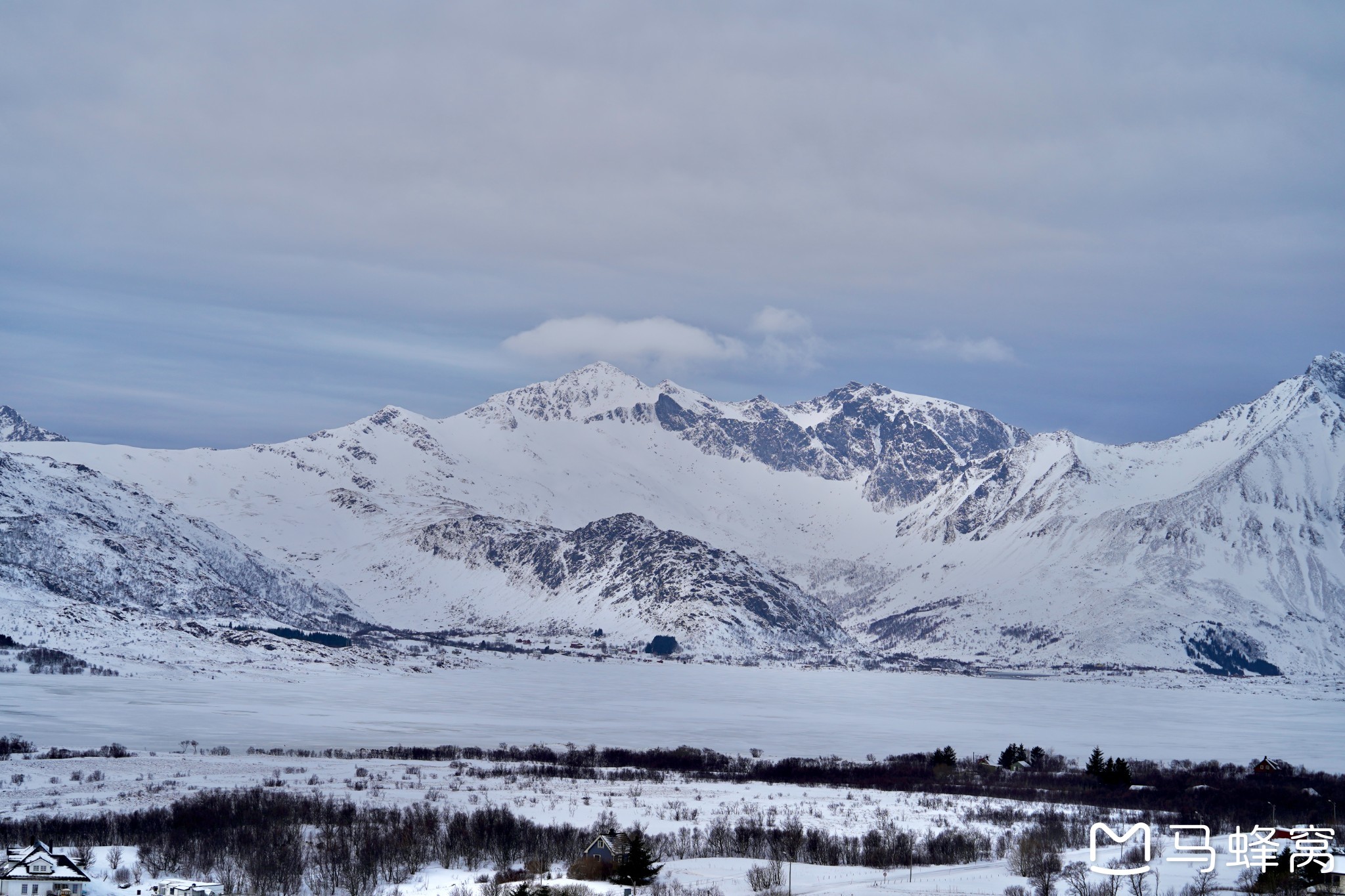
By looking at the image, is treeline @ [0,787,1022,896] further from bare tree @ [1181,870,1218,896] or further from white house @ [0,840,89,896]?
bare tree @ [1181,870,1218,896]

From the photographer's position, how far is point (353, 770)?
122625mm

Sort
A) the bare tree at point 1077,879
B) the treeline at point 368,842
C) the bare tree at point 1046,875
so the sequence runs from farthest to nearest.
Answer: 1. the treeline at point 368,842
2. the bare tree at point 1046,875
3. the bare tree at point 1077,879

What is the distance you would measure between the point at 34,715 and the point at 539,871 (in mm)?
104882

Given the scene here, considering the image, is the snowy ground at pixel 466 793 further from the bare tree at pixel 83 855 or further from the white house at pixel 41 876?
the white house at pixel 41 876

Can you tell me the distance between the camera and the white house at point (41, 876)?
2623 inches

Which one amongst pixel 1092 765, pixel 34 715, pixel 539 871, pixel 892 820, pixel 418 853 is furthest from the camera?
pixel 34 715

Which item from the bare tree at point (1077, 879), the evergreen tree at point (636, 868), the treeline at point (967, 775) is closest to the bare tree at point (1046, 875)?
the bare tree at point (1077, 879)

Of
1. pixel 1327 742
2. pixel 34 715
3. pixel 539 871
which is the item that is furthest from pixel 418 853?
→ pixel 1327 742

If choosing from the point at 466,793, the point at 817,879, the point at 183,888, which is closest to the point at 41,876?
the point at 183,888

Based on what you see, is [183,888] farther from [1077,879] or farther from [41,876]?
Answer: [1077,879]

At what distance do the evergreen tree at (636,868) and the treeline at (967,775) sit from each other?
51592 millimetres

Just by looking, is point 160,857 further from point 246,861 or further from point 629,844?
point 629,844

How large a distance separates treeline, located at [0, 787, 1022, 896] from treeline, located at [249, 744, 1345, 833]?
27.1 meters

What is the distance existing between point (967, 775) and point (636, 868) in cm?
7317
